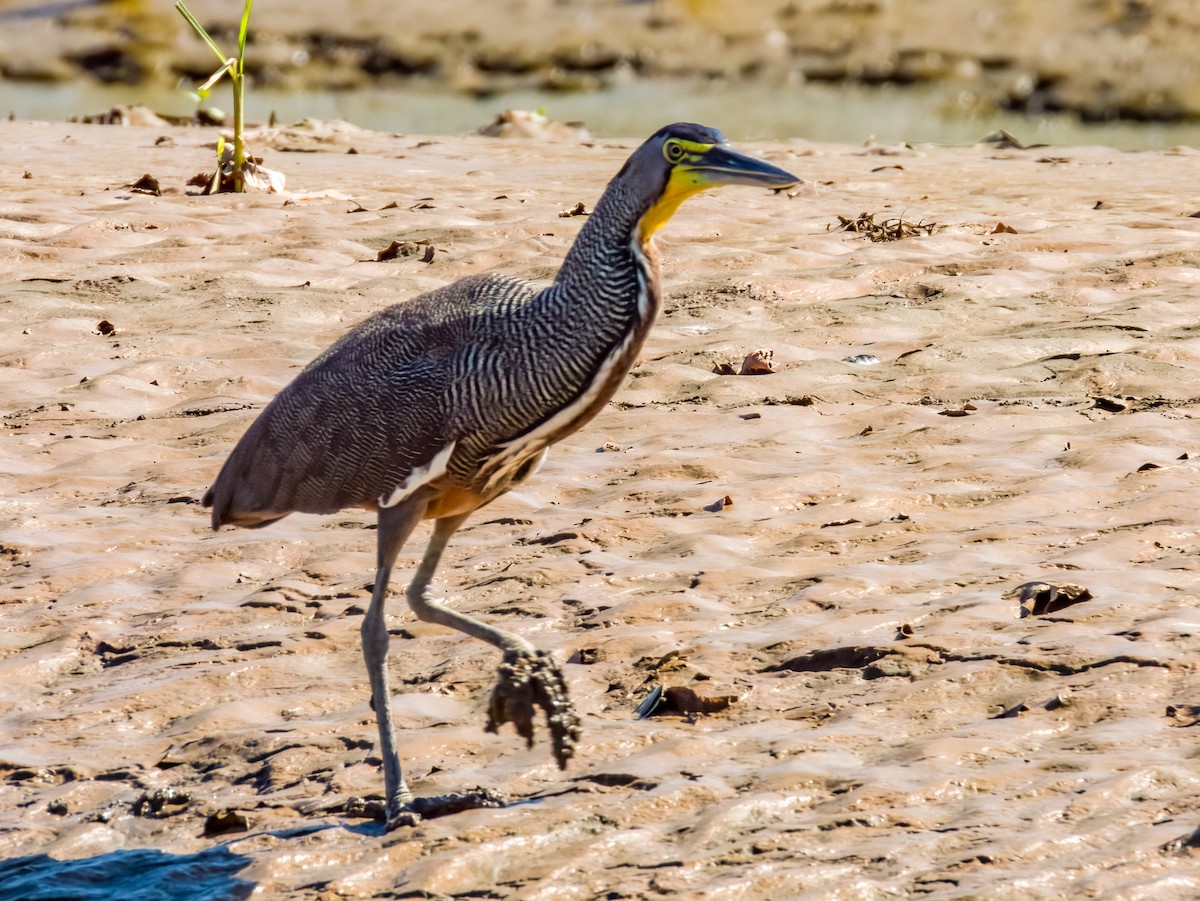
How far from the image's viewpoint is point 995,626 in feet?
18.6

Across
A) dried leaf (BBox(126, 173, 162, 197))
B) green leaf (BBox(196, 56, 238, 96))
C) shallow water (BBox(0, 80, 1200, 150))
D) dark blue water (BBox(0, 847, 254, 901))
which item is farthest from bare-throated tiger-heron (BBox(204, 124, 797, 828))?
shallow water (BBox(0, 80, 1200, 150))

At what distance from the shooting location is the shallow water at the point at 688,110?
23.4 m

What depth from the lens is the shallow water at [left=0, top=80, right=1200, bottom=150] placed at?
76.6ft

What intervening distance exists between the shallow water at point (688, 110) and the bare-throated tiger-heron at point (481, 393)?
1699 centimetres

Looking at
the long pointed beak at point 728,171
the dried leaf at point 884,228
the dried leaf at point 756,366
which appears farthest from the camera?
the dried leaf at point 884,228

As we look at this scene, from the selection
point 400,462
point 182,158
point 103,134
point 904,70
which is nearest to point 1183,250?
point 400,462

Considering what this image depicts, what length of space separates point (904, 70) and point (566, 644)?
23111 millimetres

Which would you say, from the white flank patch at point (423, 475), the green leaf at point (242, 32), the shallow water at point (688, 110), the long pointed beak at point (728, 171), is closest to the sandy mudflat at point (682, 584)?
the white flank patch at point (423, 475)

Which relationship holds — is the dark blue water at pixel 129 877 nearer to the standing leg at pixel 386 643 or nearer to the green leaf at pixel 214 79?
the standing leg at pixel 386 643

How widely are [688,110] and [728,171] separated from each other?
68.4ft

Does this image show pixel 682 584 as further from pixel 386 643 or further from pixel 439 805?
pixel 439 805

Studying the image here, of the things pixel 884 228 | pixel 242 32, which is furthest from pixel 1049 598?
pixel 242 32

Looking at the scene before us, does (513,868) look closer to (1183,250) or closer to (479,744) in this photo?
(479,744)

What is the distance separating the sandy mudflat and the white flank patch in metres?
0.80
